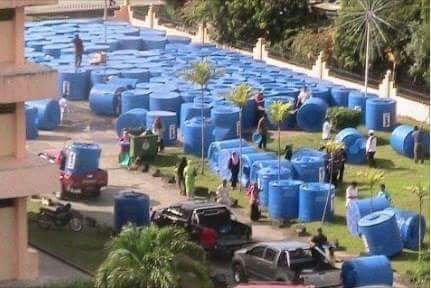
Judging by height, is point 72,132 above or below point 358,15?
below

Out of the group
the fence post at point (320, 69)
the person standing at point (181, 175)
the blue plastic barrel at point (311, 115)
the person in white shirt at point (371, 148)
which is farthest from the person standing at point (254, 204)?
the fence post at point (320, 69)

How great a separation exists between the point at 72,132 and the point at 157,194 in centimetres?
834

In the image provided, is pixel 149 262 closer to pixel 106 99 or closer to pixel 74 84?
pixel 106 99

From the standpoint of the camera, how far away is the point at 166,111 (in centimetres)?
4528

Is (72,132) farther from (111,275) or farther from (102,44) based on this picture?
(111,275)

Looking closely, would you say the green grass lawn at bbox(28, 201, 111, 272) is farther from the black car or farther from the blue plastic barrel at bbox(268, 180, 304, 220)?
the blue plastic barrel at bbox(268, 180, 304, 220)

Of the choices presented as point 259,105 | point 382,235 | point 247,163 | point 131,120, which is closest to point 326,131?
point 259,105

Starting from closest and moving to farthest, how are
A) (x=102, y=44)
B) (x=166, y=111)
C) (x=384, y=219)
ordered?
(x=384, y=219) < (x=166, y=111) < (x=102, y=44)

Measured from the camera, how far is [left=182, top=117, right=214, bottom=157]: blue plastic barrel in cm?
4253

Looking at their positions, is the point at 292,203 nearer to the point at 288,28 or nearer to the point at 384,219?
the point at 384,219

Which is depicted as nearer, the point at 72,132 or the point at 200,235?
the point at 200,235

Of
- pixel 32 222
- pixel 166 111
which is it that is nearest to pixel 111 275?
pixel 32 222

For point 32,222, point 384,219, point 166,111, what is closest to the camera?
point 384,219

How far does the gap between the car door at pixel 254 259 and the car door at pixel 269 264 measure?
12cm
